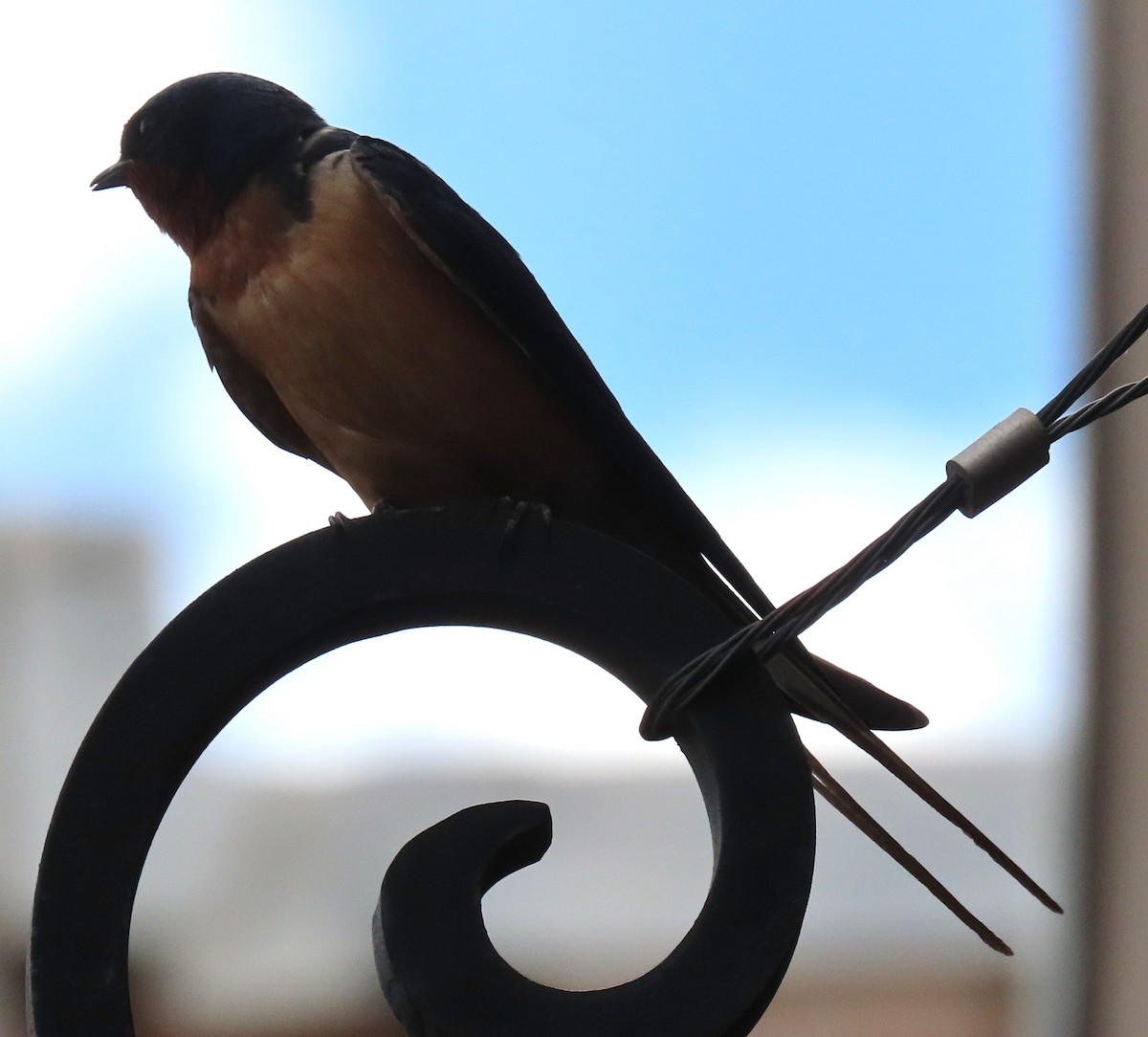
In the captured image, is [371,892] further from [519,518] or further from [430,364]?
[519,518]

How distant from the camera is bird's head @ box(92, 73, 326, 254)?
135cm

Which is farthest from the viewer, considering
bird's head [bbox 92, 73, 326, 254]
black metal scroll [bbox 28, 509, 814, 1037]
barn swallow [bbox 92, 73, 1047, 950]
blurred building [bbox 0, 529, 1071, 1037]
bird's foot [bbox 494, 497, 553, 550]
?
blurred building [bbox 0, 529, 1071, 1037]

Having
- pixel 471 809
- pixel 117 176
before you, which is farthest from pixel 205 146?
pixel 471 809

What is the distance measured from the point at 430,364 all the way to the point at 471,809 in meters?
0.50

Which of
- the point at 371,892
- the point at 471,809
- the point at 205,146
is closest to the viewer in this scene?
the point at 471,809

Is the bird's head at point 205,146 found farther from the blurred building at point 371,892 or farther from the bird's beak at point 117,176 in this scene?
the blurred building at point 371,892

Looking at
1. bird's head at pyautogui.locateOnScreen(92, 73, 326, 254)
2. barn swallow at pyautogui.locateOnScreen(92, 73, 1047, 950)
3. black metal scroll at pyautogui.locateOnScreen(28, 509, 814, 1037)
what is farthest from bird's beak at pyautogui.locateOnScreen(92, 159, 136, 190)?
black metal scroll at pyautogui.locateOnScreen(28, 509, 814, 1037)

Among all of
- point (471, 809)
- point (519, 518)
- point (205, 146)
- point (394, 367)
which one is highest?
point (205, 146)

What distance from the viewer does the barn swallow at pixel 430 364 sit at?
1112mm

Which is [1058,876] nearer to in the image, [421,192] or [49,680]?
[421,192]

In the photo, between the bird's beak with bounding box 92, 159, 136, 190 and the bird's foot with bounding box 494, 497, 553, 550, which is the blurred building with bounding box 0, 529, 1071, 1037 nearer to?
the bird's beak with bounding box 92, 159, 136, 190

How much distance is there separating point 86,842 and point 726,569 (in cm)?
53

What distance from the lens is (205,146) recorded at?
1.39m

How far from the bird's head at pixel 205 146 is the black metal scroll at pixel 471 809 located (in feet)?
2.03
